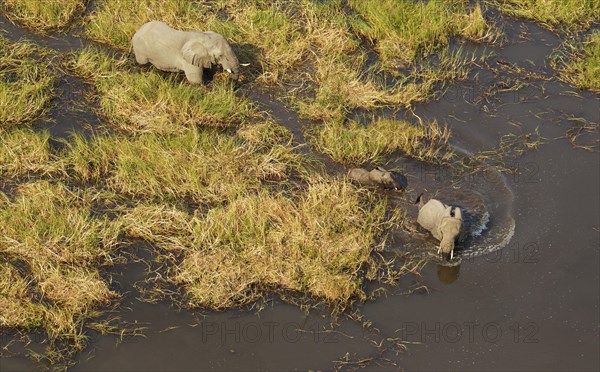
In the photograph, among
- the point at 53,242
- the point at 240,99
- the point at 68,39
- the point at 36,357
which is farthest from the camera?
the point at 68,39

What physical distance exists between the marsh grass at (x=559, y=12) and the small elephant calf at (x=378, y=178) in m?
3.81

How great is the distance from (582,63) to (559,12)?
1111 millimetres

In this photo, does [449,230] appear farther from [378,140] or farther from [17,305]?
[17,305]

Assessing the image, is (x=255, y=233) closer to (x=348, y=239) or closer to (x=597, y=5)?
(x=348, y=239)

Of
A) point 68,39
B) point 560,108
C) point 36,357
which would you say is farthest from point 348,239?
point 68,39

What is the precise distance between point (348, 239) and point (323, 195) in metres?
0.56

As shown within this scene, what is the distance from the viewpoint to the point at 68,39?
444 inches

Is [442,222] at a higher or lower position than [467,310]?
higher

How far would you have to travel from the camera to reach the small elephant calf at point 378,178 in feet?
29.8

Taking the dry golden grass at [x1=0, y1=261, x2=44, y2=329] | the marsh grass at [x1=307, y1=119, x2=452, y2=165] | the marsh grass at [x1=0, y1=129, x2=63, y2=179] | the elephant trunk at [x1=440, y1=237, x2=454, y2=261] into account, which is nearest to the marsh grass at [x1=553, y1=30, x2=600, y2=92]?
the marsh grass at [x1=307, y1=119, x2=452, y2=165]

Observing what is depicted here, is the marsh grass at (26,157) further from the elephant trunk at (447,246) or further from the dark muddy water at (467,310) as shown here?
the elephant trunk at (447,246)

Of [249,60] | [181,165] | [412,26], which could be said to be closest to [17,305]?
[181,165]

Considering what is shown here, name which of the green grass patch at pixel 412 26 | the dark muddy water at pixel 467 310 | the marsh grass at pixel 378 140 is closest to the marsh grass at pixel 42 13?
the dark muddy water at pixel 467 310

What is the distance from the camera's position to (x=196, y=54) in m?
10.3
